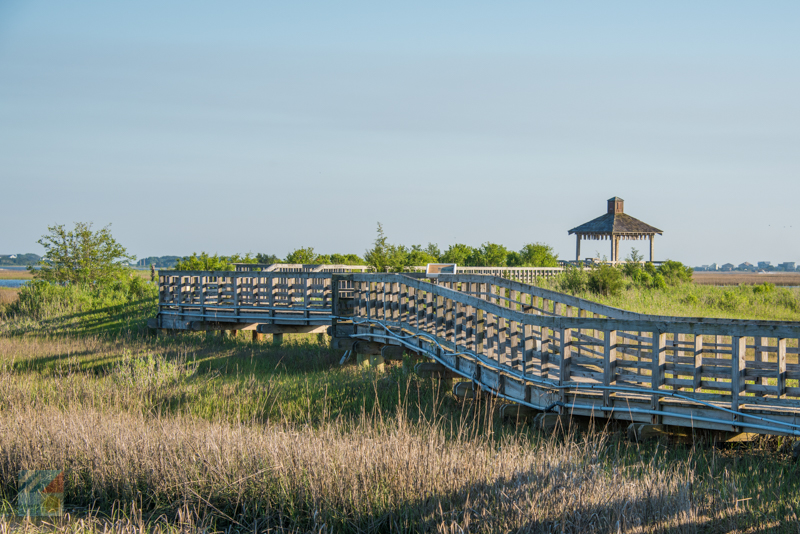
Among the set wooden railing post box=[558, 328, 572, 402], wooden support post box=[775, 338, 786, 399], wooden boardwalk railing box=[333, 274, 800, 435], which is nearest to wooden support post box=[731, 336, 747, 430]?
wooden boardwalk railing box=[333, 274, 800, 435]

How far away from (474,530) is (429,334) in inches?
282

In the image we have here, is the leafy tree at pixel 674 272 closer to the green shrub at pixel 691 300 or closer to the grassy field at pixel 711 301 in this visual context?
the grassy field at pixel 711 301

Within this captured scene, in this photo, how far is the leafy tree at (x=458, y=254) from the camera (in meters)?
34.2

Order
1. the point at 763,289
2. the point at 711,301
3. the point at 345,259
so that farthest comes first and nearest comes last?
the point at 345,259, the point at 763,289, the point at 711,301

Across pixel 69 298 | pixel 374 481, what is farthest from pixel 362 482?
pixel 69 298

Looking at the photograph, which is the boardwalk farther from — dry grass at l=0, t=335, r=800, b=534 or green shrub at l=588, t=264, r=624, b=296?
green shrub at l=588, t=264, r=624, b=296

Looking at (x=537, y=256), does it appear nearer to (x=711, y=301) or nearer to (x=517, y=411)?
(x=711, y=301)

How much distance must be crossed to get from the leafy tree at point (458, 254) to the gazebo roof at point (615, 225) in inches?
269

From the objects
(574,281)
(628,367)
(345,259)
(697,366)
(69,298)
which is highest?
(345,259)

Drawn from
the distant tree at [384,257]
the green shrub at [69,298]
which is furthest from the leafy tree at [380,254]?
the green shrub at [69,298]

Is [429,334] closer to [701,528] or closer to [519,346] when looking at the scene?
[519,346]

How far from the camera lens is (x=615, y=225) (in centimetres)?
3600

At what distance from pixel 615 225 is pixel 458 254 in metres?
8.95

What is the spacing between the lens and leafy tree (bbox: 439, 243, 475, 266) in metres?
34.2
